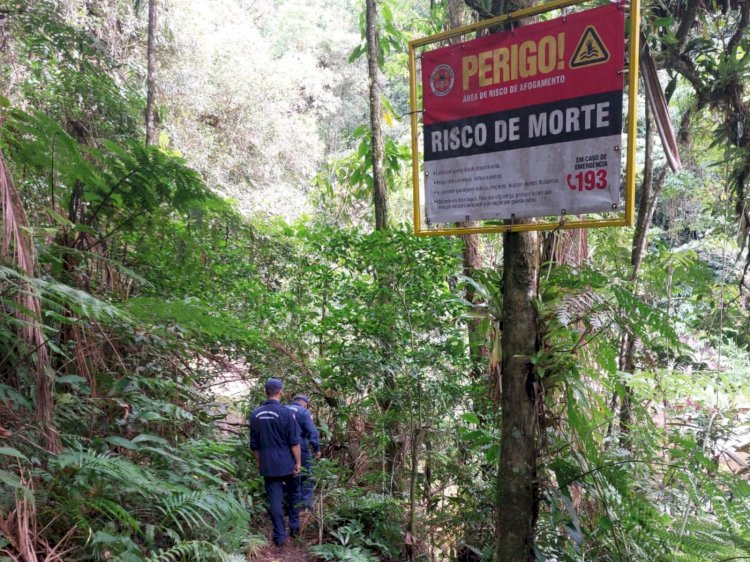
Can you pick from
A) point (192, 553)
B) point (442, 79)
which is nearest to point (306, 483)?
point (192, 553)

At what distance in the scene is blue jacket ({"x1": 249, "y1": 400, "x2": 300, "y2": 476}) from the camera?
570 centimetres

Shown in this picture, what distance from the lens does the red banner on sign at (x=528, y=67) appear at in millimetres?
2596

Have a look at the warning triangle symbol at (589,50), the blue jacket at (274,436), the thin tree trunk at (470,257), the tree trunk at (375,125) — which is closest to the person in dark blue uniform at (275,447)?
the blue jacket at (274,436)

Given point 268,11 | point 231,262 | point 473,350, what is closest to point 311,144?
point 268,11

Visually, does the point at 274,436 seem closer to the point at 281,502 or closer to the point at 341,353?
the point at 281,502

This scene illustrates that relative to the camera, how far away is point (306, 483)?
6.18 metres

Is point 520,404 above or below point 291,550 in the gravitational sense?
above

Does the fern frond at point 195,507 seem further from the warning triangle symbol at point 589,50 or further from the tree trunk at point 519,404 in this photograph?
the warning triangle symbol at point 589,50

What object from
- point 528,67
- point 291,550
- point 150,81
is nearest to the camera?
point 528,67

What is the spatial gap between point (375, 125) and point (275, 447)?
158 inches

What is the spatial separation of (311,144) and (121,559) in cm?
1849

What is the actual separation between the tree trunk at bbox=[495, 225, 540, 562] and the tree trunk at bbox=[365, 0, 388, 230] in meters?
4.30

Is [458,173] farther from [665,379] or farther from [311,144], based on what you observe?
[311,144]

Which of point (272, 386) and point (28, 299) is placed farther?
point (272, 386)
